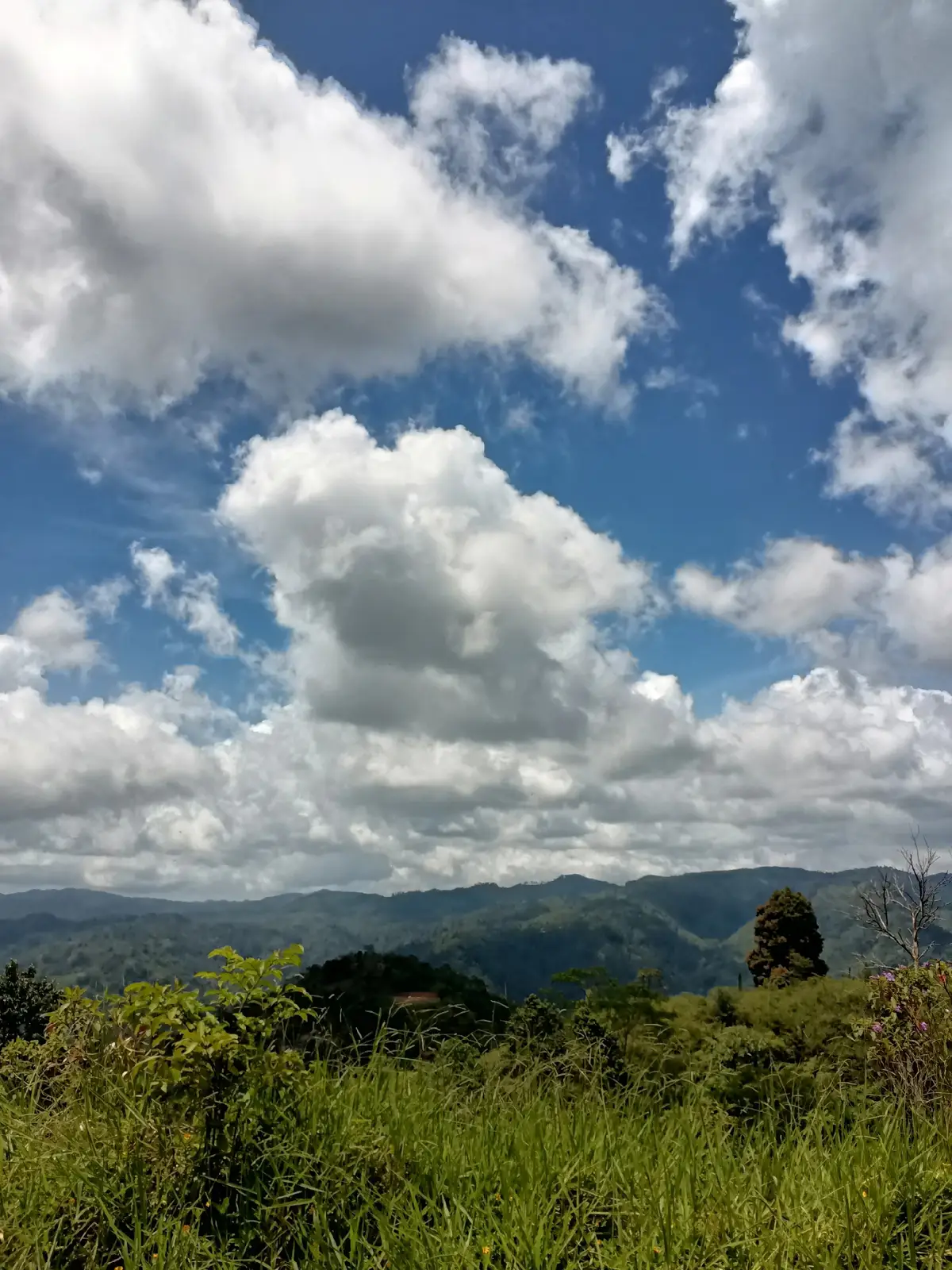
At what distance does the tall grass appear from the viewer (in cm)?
403

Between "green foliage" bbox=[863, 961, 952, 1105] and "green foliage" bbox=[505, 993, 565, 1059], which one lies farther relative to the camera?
"green foliage" bbox=[863, 961, 952, 1105]

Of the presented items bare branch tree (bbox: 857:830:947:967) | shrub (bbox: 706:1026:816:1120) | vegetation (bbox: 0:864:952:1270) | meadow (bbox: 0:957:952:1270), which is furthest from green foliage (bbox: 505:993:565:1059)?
bare branch tree (bbox: 857:830:947:967)

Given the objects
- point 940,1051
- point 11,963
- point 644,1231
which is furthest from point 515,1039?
point 11,963

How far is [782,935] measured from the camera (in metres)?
41.2

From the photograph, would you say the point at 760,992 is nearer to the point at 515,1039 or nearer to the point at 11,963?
the point at 515,1039

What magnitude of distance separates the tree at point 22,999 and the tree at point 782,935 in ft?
108

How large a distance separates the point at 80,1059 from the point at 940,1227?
5104mm

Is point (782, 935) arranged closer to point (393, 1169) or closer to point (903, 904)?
point (903, 904)

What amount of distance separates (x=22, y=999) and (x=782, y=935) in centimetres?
3726

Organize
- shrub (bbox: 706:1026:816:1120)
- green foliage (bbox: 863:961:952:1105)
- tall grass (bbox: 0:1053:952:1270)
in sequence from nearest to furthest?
tall grass (bbox: 0:1053:952:1270)
shrub (bbox: 706:1026:816:1120)
green foliage (bbox: 863:961:952:1105)

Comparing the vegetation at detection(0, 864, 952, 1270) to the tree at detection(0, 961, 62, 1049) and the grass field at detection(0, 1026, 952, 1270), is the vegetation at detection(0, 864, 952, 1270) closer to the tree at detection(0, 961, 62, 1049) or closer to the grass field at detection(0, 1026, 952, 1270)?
the grass field at detection(0, 1026, 952, 1270)

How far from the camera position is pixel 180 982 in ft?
16.8

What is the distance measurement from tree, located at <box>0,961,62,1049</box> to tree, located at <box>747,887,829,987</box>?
3282cm

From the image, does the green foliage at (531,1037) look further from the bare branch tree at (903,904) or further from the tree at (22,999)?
the tree at (22,999)
